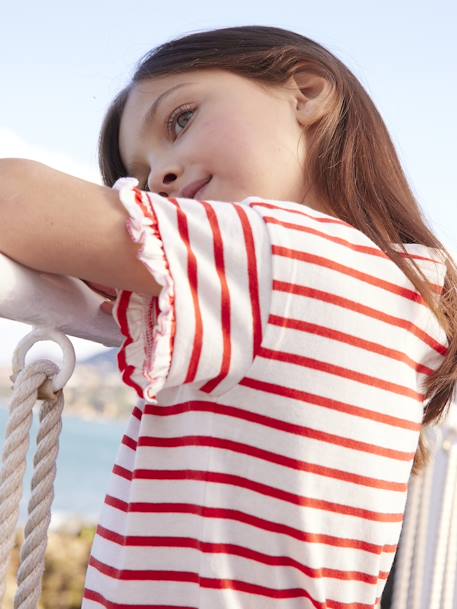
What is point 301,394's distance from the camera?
0.82 metres

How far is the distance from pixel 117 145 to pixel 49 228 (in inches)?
27.2

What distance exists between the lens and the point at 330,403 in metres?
0.84

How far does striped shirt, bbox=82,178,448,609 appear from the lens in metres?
0.76

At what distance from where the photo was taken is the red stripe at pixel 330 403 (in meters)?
0.80

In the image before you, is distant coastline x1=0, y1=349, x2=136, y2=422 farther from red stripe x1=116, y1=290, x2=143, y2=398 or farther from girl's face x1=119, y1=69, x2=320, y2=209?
red stripe x1=116, y1=290, x2=143, y2=398

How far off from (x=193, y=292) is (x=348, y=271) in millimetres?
178

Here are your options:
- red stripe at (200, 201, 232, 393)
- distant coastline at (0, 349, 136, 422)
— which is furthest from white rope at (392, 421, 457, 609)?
distant coastline at (0, 349, 136, 422)

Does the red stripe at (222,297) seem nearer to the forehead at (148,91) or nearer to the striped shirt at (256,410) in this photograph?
the striped shirt at (256,410)

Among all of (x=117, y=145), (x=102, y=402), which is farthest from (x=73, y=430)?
(x=117, y=145)

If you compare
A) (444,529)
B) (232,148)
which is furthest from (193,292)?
(444,529)

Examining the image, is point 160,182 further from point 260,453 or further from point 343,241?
point 260,453

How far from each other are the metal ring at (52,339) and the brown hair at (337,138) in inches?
14.9

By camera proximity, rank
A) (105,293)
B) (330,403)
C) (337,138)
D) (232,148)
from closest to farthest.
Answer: (330,403)
(105,293)
(232,148)
(337,138)

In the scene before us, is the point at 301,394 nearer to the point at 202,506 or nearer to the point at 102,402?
the point at 202,506
